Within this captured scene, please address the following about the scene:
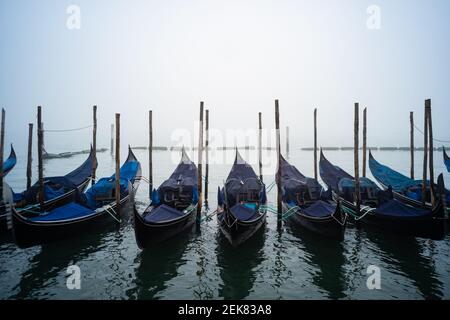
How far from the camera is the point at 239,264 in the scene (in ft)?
22.1

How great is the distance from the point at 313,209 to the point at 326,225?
850 mm

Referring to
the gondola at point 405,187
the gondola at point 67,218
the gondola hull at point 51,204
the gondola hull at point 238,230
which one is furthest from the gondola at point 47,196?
the gondola at point 405,187

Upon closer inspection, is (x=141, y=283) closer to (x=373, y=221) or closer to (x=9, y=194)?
(x=9, y=194)

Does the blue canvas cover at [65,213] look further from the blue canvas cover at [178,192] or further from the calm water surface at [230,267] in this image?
the blue canvas cover at [178,192]

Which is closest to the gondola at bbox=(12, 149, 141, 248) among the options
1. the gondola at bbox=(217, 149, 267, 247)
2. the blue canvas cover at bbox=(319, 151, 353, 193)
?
the gondola at bbox=(217, 149, 267, 247)

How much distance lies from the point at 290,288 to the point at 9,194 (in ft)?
22.5

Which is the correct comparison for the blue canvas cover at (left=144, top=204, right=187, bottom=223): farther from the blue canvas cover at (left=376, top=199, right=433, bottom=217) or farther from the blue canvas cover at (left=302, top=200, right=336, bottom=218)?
the blue canvas cover at (left=376, top=199, right=433, bottom=217)

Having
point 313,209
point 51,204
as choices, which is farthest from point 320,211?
point 51,204

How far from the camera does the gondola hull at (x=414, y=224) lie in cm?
701

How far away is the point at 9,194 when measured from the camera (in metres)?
5.49

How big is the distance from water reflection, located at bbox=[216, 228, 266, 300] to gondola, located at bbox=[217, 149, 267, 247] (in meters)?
0.32

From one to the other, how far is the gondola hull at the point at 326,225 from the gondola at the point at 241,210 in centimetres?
147
